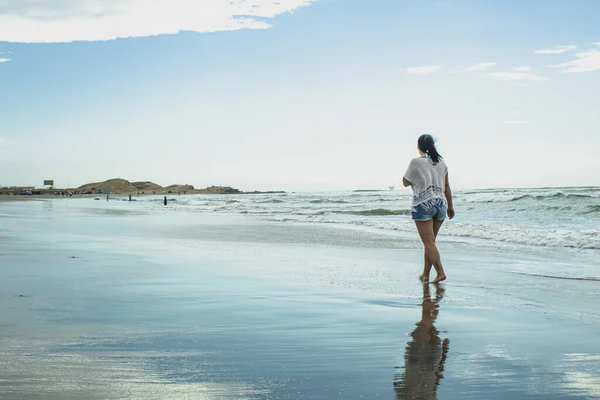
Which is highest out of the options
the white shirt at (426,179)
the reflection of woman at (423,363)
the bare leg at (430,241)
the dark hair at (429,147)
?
the dark hair at (429,147)

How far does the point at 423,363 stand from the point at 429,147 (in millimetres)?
4112

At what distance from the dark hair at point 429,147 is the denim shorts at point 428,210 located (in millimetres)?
536

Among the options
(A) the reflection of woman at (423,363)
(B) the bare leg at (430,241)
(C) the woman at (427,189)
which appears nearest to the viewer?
(A) the reflection of woman at (423,363)

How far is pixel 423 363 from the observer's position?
3.08 m

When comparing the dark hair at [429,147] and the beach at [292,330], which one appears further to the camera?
the dark hair at [429,147]

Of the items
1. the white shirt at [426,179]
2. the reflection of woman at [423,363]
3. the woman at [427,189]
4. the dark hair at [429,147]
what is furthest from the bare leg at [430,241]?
the reflection of woman at [423,363]

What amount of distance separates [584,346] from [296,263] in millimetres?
4936

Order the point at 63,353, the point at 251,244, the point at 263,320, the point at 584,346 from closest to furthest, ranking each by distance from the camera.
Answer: the point at 63,353 < the point at 584,346 < the point at 263,320 < the point at 251,244

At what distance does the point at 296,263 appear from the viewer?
8.05 metres

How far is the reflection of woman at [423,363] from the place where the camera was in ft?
8.58

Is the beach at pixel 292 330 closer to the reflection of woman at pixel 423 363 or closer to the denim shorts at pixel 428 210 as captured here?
the reflection of woman at pixel 423 363

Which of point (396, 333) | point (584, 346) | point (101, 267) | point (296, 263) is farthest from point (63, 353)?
point (296, 263)

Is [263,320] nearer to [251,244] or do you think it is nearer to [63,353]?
[63,353]

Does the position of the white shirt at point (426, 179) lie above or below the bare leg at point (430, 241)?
above
